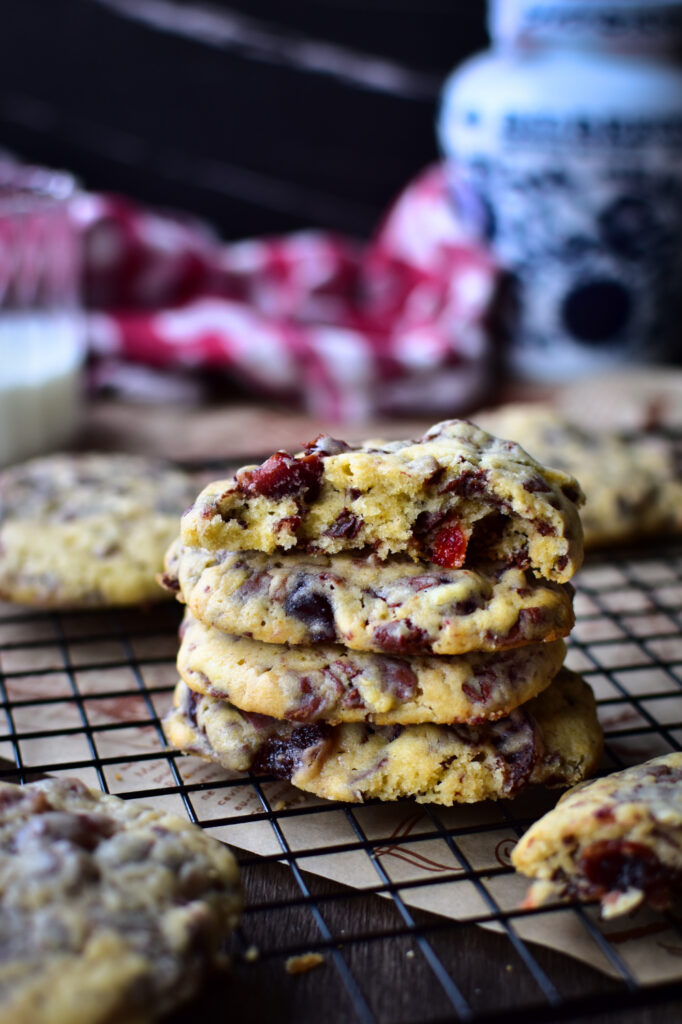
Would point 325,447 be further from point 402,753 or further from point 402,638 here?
point 402,753

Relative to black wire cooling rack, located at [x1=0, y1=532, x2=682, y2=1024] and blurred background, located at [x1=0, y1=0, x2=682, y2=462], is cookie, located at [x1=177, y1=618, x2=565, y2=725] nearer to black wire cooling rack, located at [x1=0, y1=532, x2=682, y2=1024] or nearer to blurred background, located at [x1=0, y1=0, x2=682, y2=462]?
black wire cooling rack, located at [x1=0, y1=532, x2=682, y2=1024]

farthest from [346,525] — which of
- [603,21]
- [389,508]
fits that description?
[603,21]

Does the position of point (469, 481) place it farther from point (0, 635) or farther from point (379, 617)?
point (0, 635)

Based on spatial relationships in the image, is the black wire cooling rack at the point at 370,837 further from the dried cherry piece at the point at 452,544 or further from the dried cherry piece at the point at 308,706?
the dried cherry piece at the point at 452,544

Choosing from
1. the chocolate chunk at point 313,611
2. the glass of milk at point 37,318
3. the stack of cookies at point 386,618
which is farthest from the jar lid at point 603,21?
the chocolate chunk at point 313,611

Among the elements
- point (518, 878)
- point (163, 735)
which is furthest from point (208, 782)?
point (518, 878)
